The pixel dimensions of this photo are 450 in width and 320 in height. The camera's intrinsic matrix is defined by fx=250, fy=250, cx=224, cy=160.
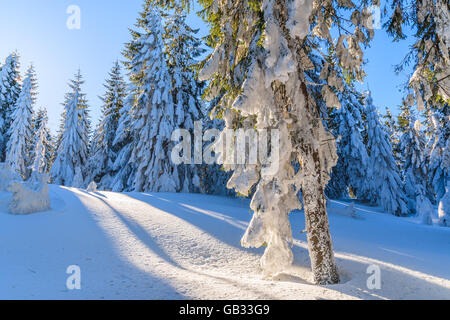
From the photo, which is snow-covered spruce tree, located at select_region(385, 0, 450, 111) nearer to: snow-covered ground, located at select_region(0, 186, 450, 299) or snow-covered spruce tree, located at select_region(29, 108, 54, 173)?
snow-covered ground, located at select_region(0, 186, 450, 299)

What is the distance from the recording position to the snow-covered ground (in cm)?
380

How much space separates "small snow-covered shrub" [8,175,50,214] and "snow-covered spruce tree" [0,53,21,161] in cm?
2853

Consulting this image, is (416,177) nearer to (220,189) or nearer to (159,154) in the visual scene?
(220,189)

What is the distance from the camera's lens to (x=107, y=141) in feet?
75.4

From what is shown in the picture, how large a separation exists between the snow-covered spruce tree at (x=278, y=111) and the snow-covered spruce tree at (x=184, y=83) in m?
10.9

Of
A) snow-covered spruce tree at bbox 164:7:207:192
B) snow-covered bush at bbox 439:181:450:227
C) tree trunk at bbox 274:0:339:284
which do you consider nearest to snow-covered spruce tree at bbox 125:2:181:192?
snow-covered spruce tree at bbox 164:7:207:192

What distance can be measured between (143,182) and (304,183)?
12.8m

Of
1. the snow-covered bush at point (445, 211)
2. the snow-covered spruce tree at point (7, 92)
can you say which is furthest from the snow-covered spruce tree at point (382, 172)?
A: the snow-covered spruce tree at point (7, 92)

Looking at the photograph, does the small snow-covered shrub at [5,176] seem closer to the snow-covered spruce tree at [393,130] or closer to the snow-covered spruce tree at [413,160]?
the snow-covered spruce tree at [413,160]

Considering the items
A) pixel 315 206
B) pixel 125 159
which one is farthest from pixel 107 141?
pixel 315 206

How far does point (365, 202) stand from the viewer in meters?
22.7

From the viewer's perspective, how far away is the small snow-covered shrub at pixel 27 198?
6617 mm

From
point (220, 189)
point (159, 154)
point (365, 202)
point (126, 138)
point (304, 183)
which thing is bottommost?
point (365, 202)
